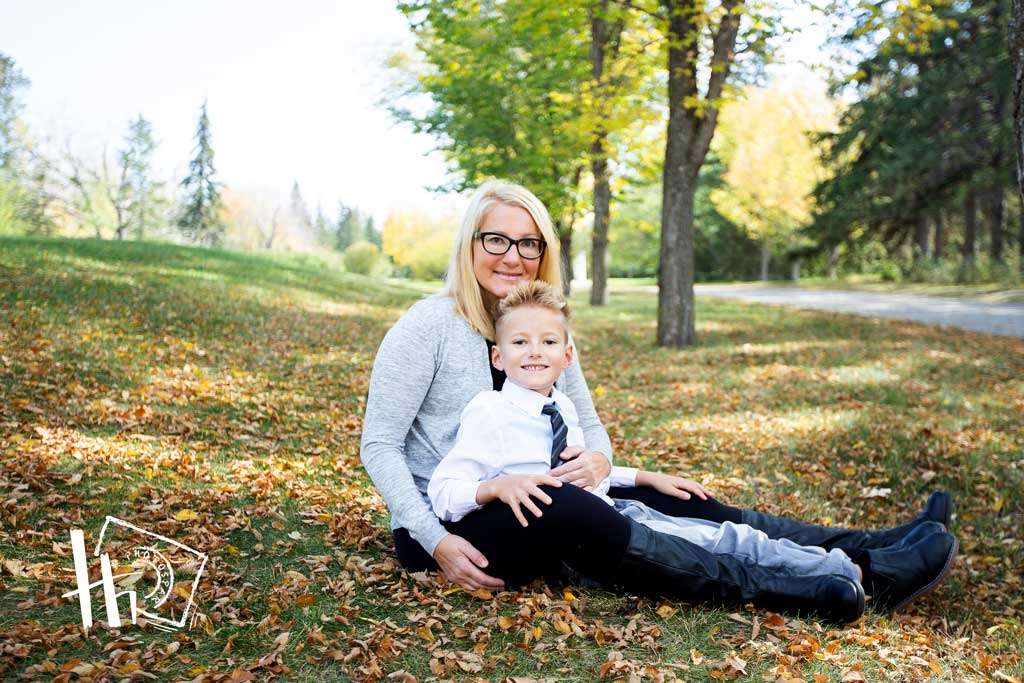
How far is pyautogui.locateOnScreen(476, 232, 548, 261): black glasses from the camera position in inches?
132

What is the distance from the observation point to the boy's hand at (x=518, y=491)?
9.34ft

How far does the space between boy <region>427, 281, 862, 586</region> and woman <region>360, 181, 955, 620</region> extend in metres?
0.08

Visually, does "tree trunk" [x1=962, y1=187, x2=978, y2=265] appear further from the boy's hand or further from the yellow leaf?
the boy's hand

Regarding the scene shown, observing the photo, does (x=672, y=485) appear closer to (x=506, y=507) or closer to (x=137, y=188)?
(x=506, y=507)

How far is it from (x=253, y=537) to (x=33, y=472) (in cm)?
133

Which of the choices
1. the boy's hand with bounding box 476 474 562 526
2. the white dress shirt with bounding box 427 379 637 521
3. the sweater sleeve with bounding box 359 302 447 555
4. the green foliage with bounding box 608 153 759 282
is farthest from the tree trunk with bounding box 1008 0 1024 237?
the green foliage with bounding box 608 153 759 282

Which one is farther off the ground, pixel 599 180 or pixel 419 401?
pixel 599 180

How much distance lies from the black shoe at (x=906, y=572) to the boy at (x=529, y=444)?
178 mm

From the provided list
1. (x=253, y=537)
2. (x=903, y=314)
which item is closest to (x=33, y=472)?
(x=253, y=537)

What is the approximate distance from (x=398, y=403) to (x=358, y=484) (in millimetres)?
1969

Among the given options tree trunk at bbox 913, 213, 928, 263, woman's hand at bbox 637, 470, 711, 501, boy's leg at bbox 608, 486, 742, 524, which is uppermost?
tree trunk at bbox 913, 213, 928, 263

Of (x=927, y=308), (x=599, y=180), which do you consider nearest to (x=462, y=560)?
(x=599, y=180)

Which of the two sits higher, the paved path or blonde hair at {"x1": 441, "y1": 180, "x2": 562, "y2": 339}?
blonde hair at {"x1": 441, "y1": 180, "x2": 562, "y2": 339}

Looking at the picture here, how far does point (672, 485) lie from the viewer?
3482 millimetres
